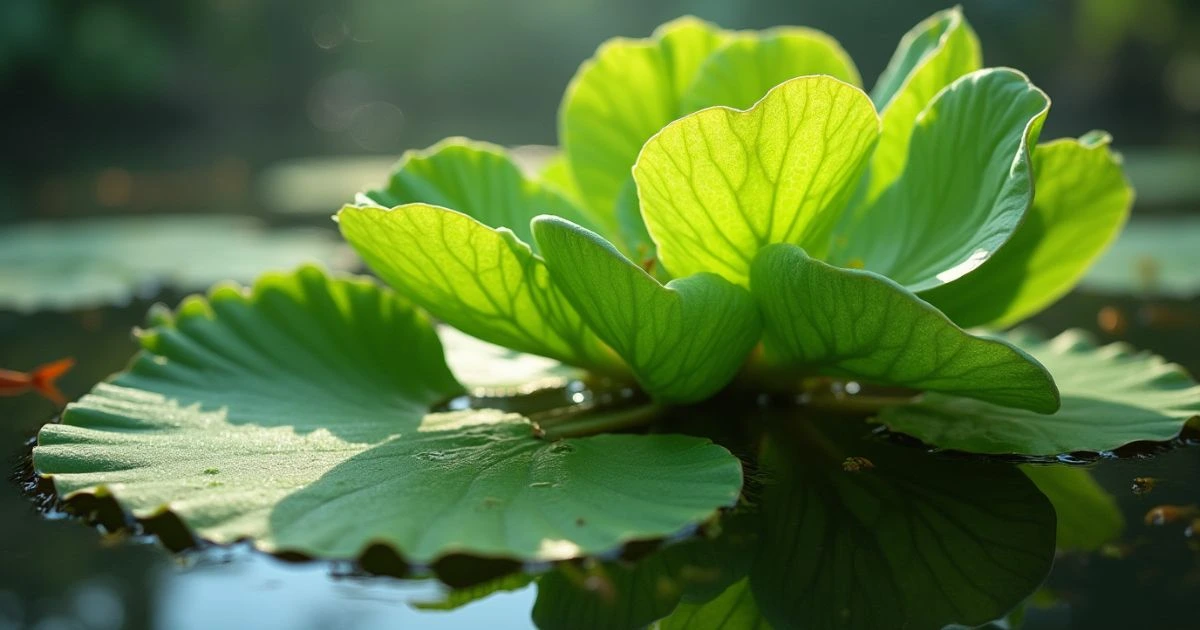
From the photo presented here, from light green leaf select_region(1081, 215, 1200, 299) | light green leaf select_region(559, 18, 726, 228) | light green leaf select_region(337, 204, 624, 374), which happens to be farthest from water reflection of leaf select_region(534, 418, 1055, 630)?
light green leaf select_region(1081, 215, 1200, 299)

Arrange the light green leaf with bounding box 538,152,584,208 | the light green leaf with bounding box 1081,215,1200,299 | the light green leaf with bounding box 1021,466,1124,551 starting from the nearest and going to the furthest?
1. the light green leaf with bounding box 1021,466,1124,551
2. the light green leaf with bounding box 538,152,584,208
3. the light green leaf with bounding box 1081,215,1200,299

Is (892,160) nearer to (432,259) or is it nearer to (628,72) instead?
(628,72)

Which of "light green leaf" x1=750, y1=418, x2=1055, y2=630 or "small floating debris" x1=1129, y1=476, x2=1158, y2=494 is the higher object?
"light green leaf" x1=750, y1=418, x2=1055, y2=630

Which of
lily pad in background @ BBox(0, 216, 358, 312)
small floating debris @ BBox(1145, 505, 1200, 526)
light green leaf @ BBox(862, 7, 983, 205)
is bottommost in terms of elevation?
small floating debris @ BBox(1145, 505, 1200, 526)

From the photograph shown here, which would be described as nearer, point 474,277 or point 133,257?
point 474,277

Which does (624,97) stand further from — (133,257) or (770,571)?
(133,257)

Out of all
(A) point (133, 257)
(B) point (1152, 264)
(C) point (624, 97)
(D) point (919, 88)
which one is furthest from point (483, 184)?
(A) point (133, 257)

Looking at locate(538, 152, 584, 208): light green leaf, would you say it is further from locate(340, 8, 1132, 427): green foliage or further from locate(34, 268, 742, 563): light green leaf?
locate(34, 268, 742, 563): light green leaf

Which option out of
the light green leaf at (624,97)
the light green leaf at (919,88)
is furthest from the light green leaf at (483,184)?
the light green leaf at (919,88)
